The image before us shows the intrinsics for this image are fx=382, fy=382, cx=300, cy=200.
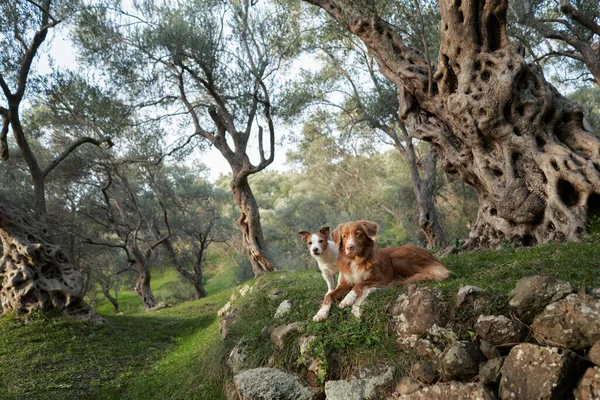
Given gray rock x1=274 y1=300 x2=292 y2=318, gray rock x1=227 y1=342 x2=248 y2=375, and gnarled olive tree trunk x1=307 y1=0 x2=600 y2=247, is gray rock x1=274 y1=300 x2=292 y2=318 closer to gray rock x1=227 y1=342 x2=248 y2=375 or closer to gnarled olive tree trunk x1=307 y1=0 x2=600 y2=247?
gray rock x1=227 y1=342 x2=248 y2=375

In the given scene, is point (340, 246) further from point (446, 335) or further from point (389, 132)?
point (389, 132)

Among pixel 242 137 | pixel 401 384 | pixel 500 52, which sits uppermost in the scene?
pixel 242 137

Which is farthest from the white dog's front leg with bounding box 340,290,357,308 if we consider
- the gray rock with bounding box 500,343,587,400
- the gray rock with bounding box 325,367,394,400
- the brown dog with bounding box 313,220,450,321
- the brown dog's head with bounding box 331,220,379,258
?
the gray rock with bounding box 500,343,587,400

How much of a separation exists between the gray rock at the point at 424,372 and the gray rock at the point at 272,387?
129cm

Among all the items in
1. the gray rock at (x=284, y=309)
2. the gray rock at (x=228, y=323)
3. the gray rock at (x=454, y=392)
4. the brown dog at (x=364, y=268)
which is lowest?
Result: the gray rock at (x=454, y=392)

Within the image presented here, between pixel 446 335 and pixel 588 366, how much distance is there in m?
1.23

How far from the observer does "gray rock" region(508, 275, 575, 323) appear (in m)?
3.68

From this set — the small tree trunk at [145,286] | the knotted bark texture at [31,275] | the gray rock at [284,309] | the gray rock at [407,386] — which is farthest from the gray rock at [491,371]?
the small tree trunk at [145,286]

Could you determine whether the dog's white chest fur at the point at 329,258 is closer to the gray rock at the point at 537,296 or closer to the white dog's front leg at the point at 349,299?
the white dog's front leg at the point at 349,299

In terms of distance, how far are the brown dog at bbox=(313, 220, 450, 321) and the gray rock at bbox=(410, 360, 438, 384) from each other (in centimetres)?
112

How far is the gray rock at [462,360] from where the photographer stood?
370 cm

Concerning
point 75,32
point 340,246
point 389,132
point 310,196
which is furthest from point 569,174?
point 310,196

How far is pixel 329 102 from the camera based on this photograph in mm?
20766

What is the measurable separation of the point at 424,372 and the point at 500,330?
0.87m
